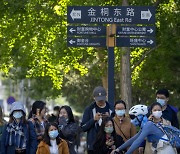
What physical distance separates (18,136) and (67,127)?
0.93m

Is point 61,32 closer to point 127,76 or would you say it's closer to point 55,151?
point 127,76

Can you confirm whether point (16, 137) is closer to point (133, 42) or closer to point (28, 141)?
point (28, 141)

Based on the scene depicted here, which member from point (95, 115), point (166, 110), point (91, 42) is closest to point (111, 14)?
point (91, 42)

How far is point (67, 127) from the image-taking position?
1456 centimetres

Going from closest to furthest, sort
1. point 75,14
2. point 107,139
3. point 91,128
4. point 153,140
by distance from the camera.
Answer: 1. point 153,140
2. point 107,139
3. point 91,128
4. point 75,14

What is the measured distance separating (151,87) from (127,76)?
15.2 metres

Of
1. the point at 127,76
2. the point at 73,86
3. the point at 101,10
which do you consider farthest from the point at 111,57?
the point at 73,86

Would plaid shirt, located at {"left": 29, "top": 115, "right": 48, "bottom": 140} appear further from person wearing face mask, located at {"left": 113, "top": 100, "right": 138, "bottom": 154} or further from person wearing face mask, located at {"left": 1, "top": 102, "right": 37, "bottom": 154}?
person wearing face mask, located at {"left": 113, "top": 100, "right": 138, "bottom": 154}

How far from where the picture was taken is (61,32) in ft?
102

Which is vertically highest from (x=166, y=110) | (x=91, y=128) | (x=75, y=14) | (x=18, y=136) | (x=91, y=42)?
(x=75, y=14)

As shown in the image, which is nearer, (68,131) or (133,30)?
(68,131)

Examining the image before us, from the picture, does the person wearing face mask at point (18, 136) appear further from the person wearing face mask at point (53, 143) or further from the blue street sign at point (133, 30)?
the blue street sign at point (133, 30)

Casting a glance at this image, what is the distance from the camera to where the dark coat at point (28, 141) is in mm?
14148

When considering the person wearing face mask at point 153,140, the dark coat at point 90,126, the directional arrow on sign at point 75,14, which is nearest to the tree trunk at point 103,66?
the directional arrow on sign at point 75,14
